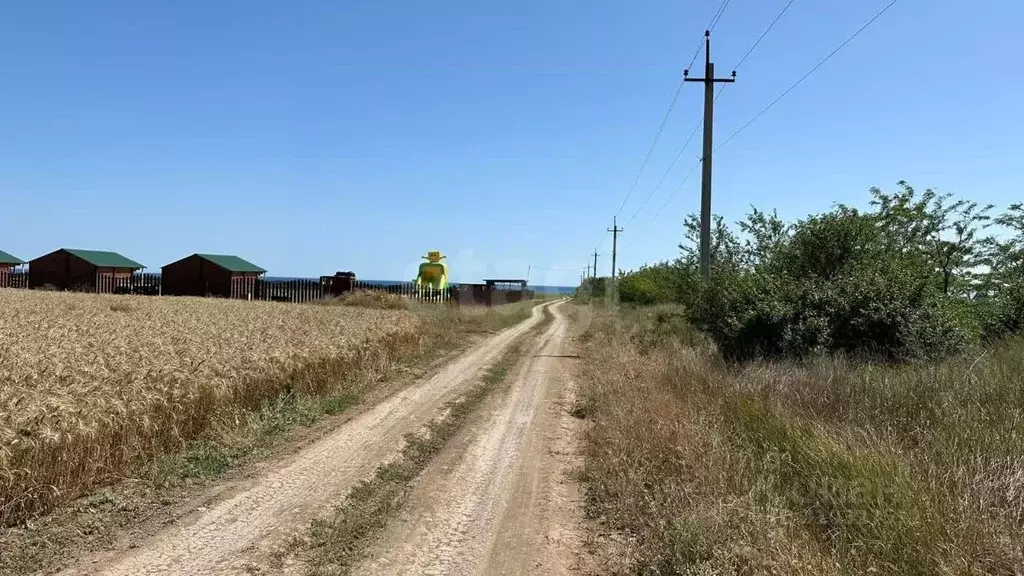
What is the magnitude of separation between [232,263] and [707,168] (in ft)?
154

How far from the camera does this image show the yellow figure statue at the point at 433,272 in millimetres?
47181

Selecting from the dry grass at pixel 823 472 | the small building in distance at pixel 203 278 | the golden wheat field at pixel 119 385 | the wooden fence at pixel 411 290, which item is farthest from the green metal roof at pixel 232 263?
the dry grass at pixel 823 472

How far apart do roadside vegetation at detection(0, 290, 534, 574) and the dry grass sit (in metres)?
4.40

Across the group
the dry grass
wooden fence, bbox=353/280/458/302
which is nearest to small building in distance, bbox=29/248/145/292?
wooden fence, bbox=353/280/458/302

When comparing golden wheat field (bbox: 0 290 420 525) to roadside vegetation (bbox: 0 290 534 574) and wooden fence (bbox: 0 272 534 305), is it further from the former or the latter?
wooden fence (bbox: 0 272 534 305)

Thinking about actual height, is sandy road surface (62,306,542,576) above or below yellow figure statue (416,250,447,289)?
below

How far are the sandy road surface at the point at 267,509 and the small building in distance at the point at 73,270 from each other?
5276cm

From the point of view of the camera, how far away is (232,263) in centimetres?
5522

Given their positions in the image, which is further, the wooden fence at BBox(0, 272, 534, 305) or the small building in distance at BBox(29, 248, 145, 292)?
the small building in distance at BBox(29, 248, 145, 292)

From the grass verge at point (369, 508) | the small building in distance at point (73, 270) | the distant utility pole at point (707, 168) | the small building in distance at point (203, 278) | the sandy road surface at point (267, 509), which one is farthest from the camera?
the small building in distance at point (73, 270)

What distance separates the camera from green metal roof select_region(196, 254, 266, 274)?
50934 mm

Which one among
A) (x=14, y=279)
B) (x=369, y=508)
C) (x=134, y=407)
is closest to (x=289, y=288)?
(x=14, y=279)

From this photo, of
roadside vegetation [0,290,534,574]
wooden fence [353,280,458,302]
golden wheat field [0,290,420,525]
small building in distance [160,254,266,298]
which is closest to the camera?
→ roadside vegetation [0,290,534,574]

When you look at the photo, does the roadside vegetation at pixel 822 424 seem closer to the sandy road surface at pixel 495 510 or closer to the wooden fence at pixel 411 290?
the sandy road surface at pixel 495 510
